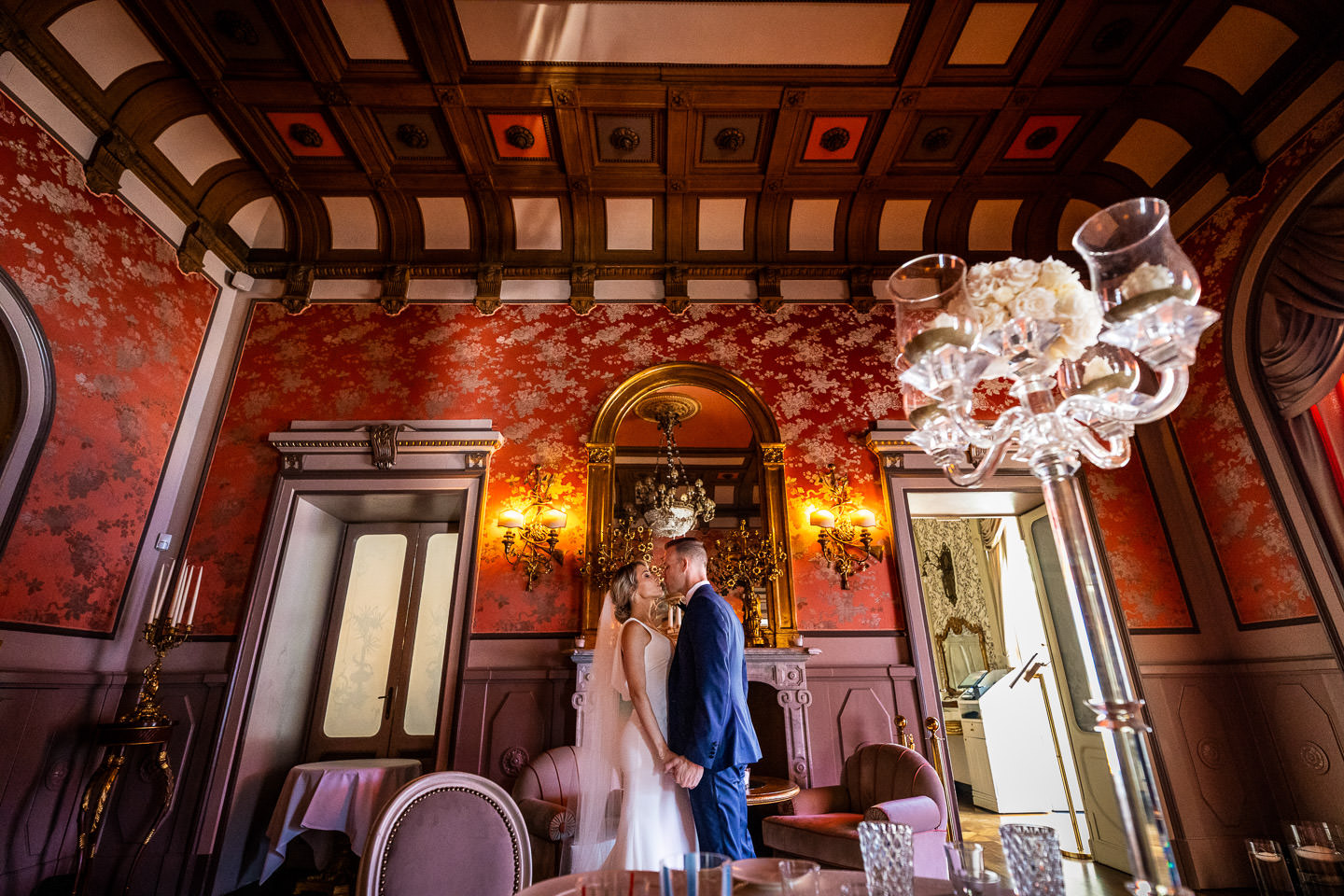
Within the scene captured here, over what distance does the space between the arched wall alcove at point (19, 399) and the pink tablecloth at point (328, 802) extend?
2.24 metres

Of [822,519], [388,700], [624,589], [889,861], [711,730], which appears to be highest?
[822,519]

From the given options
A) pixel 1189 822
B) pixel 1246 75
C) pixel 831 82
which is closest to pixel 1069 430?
pixel 831 82

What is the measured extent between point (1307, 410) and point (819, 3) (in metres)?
4.09

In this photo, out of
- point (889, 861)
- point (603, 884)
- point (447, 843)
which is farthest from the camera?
point (447, 843)

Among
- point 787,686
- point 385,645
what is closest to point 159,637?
point 385,645

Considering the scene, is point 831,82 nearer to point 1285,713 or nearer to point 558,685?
point 558,685

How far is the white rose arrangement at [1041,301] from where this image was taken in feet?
4.47

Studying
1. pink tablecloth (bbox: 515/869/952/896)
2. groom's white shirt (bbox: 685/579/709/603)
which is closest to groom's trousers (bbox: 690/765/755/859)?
groom's white shirt (bbox: 685/579/709/603)

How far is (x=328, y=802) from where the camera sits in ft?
12.2

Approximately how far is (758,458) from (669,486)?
80 cm

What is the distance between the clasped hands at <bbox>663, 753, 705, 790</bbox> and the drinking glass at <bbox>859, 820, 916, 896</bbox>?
3.91 feet

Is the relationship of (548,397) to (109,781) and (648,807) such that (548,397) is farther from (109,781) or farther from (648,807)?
(109,781)

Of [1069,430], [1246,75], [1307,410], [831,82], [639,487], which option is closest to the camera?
[1069,430]

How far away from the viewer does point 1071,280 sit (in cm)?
142
